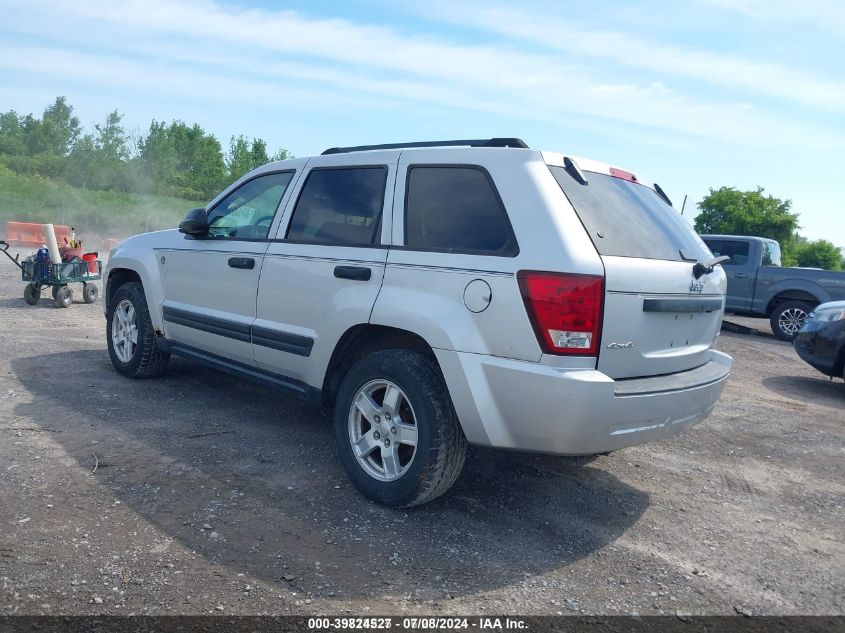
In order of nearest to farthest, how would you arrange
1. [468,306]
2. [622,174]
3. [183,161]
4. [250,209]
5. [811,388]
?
[468,306]
[622,174]
[250,209]
[811,388]
[183,161]

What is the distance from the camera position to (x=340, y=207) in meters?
4.26

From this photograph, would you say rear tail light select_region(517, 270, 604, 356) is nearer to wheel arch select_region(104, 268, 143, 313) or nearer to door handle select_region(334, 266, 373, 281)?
door handle select_region(334, 266, 373, 281)

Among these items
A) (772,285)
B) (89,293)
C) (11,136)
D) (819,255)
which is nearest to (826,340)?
(772,285)

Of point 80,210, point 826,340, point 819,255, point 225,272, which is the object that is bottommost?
point 826,340

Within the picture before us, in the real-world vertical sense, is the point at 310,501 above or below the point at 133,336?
below

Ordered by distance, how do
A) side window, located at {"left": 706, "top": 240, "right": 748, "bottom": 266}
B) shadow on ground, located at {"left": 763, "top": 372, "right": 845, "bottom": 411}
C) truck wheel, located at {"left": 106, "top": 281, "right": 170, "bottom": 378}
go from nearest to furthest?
1. truck wheel, located at {"left": 106, "top": 281, "right": 170, "bottom": 378}
2. shadow on ground, located at {"left": 763, "top": 372, "right": 845, "bottom": 411}
3. side window, located at {"left": 706, "top": 240, "right": 748, "bottom": 266}

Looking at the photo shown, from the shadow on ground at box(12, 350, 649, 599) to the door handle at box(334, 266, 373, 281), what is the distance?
1210 mm

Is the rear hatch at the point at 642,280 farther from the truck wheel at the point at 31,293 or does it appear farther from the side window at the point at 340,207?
the truck wheel at the point at 31,293

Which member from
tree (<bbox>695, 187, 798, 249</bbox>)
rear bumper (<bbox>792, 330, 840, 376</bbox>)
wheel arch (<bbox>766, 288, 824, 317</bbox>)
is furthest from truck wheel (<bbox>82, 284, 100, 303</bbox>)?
tree (<bbox>695, 187, 798, 249</bbox>)

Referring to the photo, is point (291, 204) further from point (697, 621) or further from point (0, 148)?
point (0, 148)

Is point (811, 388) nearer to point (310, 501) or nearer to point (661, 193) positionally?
point (661, 193)

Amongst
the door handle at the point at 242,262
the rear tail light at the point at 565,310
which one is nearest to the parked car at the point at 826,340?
the rear tail light at the point at 565,310

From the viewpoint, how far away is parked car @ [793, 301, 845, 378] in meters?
7.75

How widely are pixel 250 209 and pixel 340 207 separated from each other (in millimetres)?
1073
